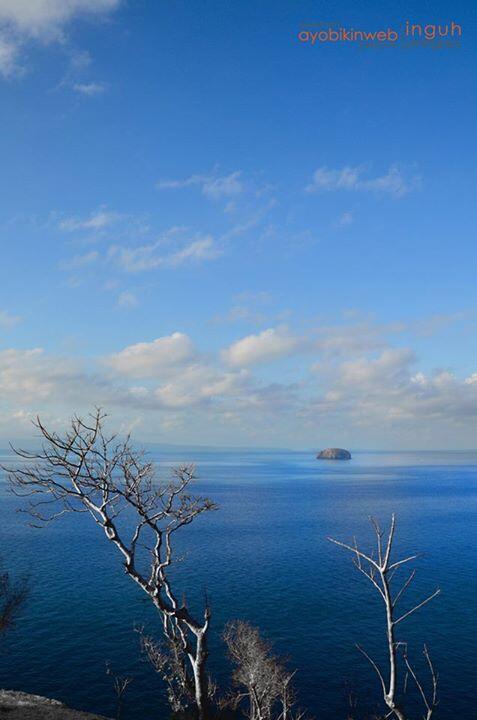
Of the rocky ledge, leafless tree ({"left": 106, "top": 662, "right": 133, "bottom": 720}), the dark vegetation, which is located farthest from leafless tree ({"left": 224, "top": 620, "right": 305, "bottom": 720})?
the rocky ledge

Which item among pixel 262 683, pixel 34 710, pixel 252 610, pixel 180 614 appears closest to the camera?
pixel 180 614

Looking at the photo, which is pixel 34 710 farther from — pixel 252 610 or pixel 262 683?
pixel 252 610

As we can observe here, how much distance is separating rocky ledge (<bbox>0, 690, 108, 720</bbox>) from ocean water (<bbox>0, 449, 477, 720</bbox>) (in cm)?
479

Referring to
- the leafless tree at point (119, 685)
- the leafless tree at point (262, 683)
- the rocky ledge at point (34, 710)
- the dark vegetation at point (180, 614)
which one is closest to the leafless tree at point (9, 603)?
the dark vegetation at point (180, 614)

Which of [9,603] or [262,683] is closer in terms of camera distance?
[262,683]

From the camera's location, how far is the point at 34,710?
125 feet

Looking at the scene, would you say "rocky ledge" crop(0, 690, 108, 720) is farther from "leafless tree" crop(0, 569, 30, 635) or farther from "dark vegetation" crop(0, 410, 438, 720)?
"leafless tree" crop(0, 569, 30, 635)

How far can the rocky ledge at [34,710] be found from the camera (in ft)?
121

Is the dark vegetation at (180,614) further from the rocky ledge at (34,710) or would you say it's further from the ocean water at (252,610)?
the rocky ledge at (34,710)

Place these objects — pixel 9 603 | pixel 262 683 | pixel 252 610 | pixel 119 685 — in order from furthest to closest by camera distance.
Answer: pixel 252 610
pixel 9 603
pixel 119 685
pixel 262 683

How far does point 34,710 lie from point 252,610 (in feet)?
115

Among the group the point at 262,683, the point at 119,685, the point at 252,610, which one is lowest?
the point at 119,685

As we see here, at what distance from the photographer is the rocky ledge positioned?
3675 cm

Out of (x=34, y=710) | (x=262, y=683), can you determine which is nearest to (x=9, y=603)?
(x=34, y=710)
